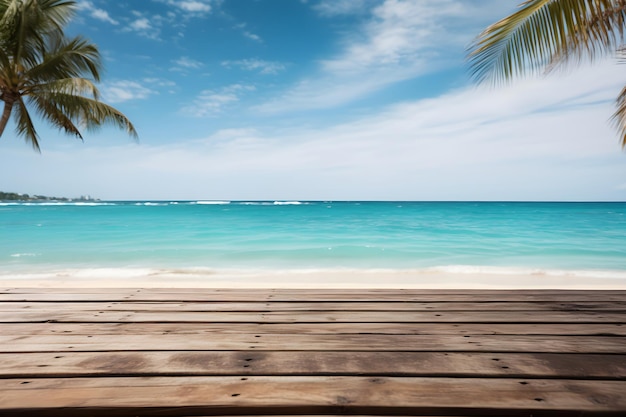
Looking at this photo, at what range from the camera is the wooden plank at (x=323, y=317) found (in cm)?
211

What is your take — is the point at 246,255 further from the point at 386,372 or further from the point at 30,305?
the point at 386,372

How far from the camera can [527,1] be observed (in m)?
3.43

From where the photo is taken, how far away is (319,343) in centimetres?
175

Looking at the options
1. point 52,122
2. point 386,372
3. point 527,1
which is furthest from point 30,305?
point 52,122

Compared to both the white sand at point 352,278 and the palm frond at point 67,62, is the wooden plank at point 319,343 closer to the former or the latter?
the white sand at point 352,278

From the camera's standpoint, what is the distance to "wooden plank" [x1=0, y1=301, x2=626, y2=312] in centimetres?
234

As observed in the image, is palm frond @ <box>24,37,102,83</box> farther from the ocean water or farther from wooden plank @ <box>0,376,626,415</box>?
wooden plank @ <box>0,376,626,415</box>

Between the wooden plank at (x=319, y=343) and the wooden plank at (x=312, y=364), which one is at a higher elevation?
the wooden plank at (x=312, y=364)

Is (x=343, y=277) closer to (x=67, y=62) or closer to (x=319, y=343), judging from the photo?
(x=319, y=343)

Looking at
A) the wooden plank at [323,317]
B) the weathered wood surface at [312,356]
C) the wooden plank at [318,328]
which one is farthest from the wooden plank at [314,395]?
the wooden plank at [323,317]

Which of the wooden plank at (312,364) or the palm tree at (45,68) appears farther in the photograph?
the palm tree at (45,68)

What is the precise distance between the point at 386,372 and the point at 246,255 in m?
10.0

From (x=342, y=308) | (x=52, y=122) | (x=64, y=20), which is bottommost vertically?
(x=342, y=308)

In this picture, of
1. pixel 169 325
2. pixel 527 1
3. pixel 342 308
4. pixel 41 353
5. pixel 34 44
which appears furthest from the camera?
→ pixel 34 44
